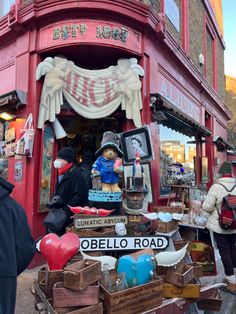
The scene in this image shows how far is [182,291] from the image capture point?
293 cm

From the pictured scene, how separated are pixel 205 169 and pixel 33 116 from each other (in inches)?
284

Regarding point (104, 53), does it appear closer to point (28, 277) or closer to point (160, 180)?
point (160, 180)

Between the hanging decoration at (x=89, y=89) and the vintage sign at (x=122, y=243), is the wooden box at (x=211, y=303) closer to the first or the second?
the vintage sign at (x=122, y=243)

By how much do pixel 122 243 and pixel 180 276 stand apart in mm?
695

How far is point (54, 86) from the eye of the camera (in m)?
6.08

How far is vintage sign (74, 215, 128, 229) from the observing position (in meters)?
3.38

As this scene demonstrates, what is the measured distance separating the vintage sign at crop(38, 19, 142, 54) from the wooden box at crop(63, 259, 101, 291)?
4.62 meters

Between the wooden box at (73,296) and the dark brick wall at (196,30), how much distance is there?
9.36 meters

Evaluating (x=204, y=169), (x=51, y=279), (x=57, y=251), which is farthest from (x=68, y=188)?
(x=204, y=169)

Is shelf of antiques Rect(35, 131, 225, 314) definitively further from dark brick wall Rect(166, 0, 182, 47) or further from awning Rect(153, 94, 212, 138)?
dark brick wall Rect(166, 0, 182, 47)

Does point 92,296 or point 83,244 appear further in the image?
point 83,244

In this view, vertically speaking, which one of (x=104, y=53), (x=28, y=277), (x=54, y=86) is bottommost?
(x=28, y=277)

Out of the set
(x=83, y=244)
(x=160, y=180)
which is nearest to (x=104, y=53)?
(x=160, y=180)

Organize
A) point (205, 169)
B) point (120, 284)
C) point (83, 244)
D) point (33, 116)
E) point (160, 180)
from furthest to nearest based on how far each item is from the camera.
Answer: point (205, 169) → point (160, 180) → point (33, 116) → point (83, 244) → point (120, 284)
